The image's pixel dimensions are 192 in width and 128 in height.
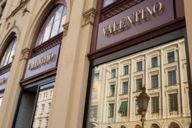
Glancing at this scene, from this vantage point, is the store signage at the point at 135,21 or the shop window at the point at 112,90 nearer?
the store signage at the point at 135,21

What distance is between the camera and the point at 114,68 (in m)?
4.45

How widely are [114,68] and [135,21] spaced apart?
0.92 metres

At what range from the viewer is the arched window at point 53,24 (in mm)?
6962

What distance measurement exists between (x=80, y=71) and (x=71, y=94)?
1.59ft

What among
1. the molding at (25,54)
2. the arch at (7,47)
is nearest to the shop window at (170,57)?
the molding at (25,54)

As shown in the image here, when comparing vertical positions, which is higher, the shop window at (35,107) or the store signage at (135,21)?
the store signage at (135,21)

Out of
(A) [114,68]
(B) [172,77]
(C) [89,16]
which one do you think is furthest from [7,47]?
(B) [172,77]

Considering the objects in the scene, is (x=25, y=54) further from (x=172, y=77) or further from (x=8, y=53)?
(x=172, y=77)

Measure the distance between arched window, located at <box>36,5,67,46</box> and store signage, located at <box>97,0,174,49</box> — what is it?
7.17ft

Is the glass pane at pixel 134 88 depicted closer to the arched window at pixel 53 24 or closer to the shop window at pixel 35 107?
the shop window at pixel 35 107

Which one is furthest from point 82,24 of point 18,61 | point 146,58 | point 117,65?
point 18,61

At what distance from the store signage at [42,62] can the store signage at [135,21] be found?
1.72 metres

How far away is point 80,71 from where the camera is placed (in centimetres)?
484

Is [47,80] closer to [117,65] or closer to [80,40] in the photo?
[80,40]
